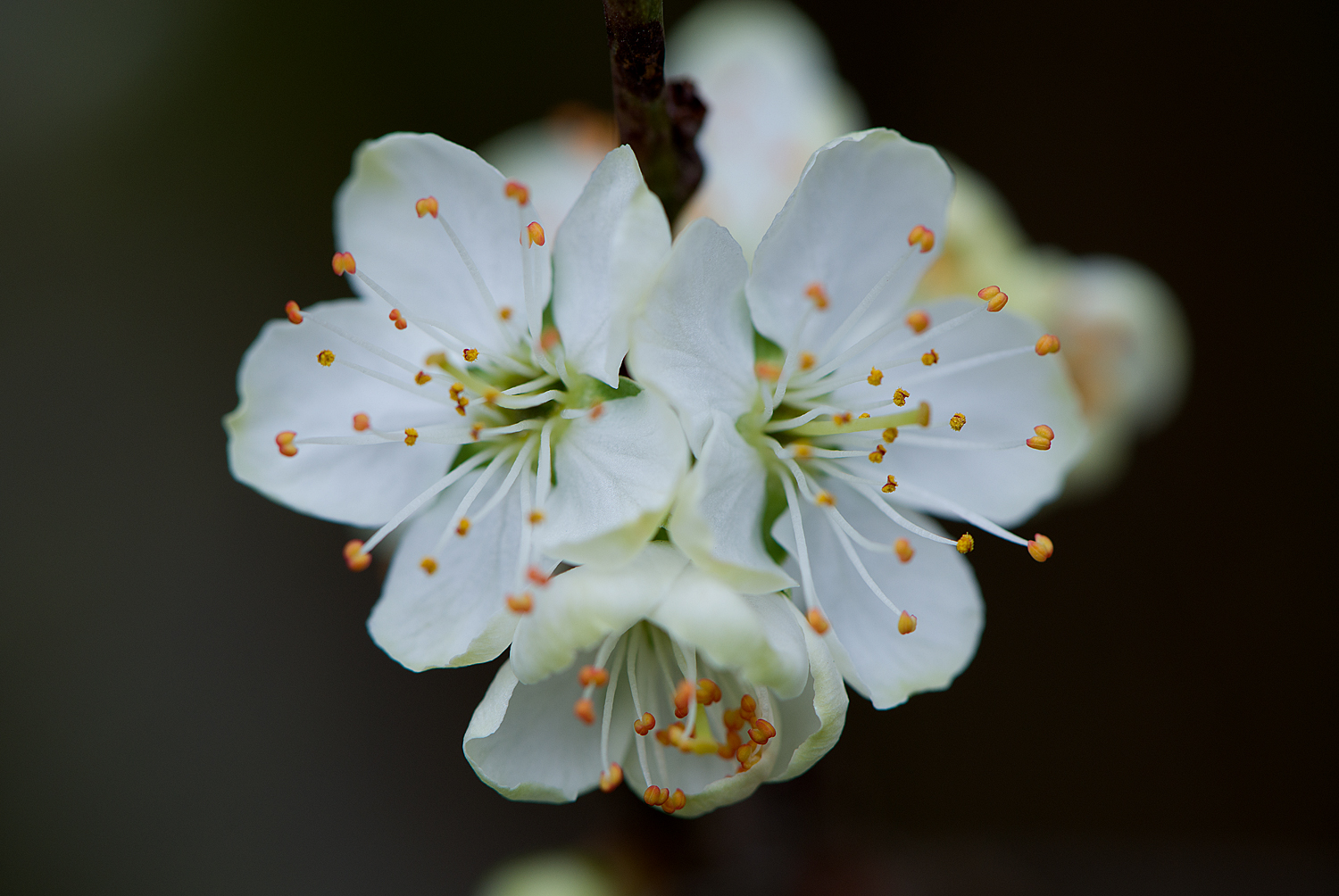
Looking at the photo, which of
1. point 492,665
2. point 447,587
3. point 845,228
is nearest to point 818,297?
point 845,228

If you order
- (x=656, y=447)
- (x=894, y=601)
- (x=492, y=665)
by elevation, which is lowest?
(x=492, y=665)

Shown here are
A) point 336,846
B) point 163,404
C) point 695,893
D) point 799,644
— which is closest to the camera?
point 799,644

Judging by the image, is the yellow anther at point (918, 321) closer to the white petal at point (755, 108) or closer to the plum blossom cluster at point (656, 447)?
the plum blossom cluster at point (656, 447)

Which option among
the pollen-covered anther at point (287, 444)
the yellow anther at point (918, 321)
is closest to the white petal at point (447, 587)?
the pollen-covered anther at point (287, 444)

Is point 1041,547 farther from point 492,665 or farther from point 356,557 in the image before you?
point 492,665

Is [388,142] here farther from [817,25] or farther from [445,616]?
[817,25]

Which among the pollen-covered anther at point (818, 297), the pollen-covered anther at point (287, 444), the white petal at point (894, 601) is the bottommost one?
the white petal at point (894, 601)

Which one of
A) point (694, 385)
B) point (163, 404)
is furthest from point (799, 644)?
point (163, 404)

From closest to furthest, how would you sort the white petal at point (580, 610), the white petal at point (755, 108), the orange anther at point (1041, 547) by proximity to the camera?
the white petal at point (580, 610) → the orange anther at point (1041, 547) → the white petal at point (755, 108)
